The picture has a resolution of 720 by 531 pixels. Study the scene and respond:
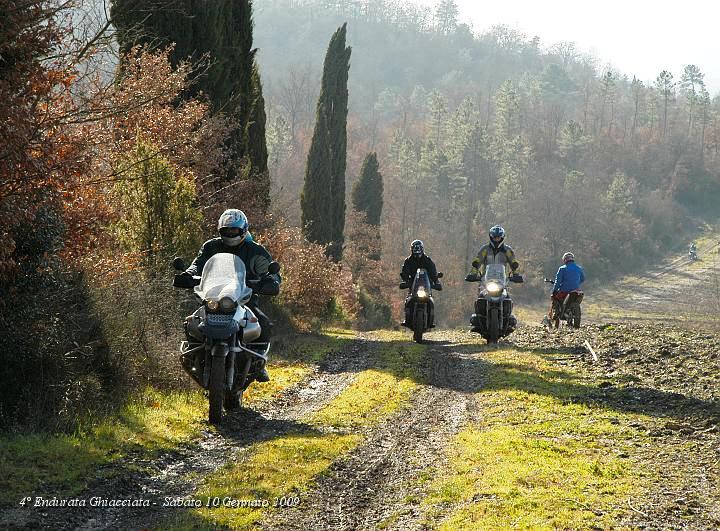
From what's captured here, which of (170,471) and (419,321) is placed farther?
(419,321)

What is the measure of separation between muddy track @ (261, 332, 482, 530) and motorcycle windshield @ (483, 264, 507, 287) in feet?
22.0

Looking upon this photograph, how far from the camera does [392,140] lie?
108 meters

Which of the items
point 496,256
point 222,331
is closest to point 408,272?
point 496,256

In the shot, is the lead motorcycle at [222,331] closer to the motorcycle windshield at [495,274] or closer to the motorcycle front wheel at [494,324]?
the motorcycle windshield at [495,274]

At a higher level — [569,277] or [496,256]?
[496,256]

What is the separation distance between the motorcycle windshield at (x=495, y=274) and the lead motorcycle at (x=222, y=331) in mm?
9701

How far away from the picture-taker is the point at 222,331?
948cm

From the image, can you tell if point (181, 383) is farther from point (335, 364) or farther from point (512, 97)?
point (512, 97)

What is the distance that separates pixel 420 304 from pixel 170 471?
13.7 metres

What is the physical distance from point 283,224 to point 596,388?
18.9 metres

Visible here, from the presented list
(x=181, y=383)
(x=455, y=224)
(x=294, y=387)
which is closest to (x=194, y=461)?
(x=181, y=383)

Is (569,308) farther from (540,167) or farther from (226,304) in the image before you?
(540,167)

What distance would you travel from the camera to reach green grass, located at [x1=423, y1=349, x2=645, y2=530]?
20.9ft

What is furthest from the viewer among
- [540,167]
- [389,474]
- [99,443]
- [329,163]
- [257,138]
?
[540,167]
